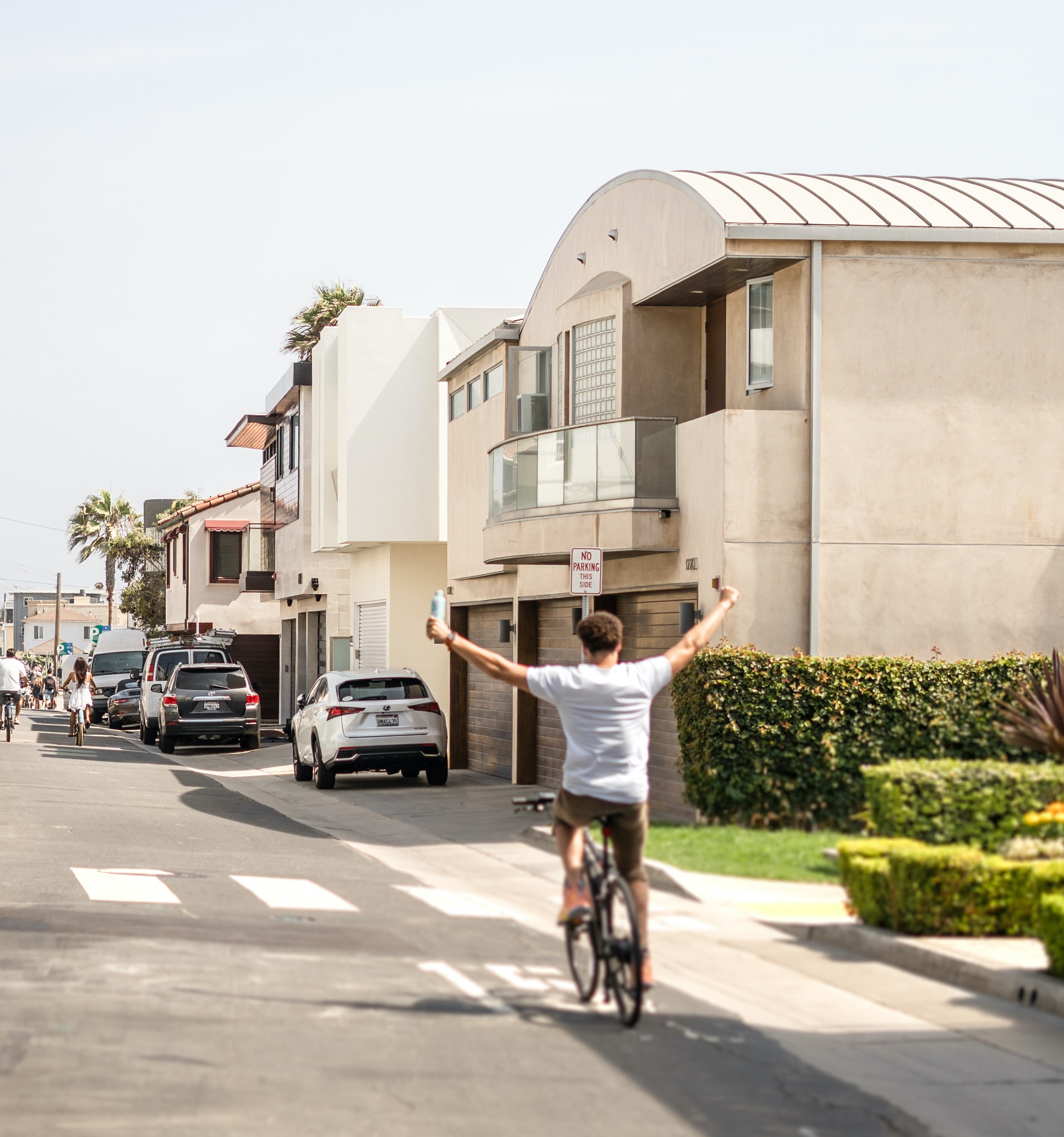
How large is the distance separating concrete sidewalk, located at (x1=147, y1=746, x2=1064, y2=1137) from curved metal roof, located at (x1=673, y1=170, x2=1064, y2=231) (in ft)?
23.6

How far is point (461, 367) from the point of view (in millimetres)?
27016

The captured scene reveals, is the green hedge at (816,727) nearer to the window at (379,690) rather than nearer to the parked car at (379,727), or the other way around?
the parked car at (379,727)

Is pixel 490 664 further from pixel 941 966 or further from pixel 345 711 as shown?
pixel 345 711

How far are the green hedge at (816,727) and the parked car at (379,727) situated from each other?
288 inches

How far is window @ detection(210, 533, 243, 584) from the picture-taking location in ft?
173

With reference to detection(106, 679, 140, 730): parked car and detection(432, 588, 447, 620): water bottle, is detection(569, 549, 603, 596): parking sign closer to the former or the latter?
detection(432, 588, 447, 620): water bottle

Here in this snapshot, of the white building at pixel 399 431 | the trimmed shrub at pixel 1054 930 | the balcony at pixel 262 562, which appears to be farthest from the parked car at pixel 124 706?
the trimmed shrub at pixel 1054 930

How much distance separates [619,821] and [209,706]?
78.8 ft

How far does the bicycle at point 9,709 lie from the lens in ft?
108

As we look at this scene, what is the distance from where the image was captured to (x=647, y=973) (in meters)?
7.28

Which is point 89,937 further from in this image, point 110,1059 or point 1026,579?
point 1026,579

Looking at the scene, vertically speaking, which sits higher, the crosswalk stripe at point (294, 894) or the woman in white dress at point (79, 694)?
the woman in white dress at point (79, 694)

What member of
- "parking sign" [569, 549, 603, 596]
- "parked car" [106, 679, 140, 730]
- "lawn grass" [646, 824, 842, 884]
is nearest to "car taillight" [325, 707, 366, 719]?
"parking sign" [569, 549, 603, 596]

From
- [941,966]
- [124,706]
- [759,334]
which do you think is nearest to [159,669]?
[124,706]
